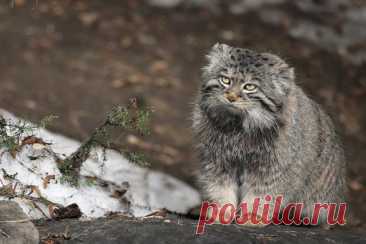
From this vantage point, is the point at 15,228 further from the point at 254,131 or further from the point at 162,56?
the point at 162,56

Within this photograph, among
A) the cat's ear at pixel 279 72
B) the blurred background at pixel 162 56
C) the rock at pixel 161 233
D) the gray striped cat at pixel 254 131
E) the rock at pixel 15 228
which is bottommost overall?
the rock at pixel 15 228

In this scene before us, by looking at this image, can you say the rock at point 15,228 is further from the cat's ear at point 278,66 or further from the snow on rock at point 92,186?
the cat's ear at point 278,66

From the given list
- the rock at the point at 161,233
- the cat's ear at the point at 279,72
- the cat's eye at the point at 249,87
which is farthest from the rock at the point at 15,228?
the cat's ear at the point at 279,72

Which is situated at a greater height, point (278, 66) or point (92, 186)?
point (278, 66)

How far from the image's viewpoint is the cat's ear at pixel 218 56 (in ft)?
16.1

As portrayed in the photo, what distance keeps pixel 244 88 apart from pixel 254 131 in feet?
1.18

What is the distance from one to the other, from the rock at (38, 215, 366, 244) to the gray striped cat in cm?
72

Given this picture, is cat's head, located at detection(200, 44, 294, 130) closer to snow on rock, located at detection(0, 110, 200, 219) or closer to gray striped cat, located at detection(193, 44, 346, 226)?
gray striped cat, located at detection(193, 44, 346, 226)

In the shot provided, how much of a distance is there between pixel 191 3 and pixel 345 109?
3.35 m

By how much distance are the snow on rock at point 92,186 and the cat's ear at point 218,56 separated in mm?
1092

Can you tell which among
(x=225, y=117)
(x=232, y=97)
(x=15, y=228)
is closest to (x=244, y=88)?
(x=232, y=97)

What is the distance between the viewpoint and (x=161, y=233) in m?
3.99

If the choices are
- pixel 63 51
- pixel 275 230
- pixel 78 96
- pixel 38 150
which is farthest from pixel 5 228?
pixel 63 51

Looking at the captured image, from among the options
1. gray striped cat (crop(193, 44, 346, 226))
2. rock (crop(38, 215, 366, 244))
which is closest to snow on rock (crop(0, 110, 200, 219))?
rock (crop(38, 215, 366, 244))
